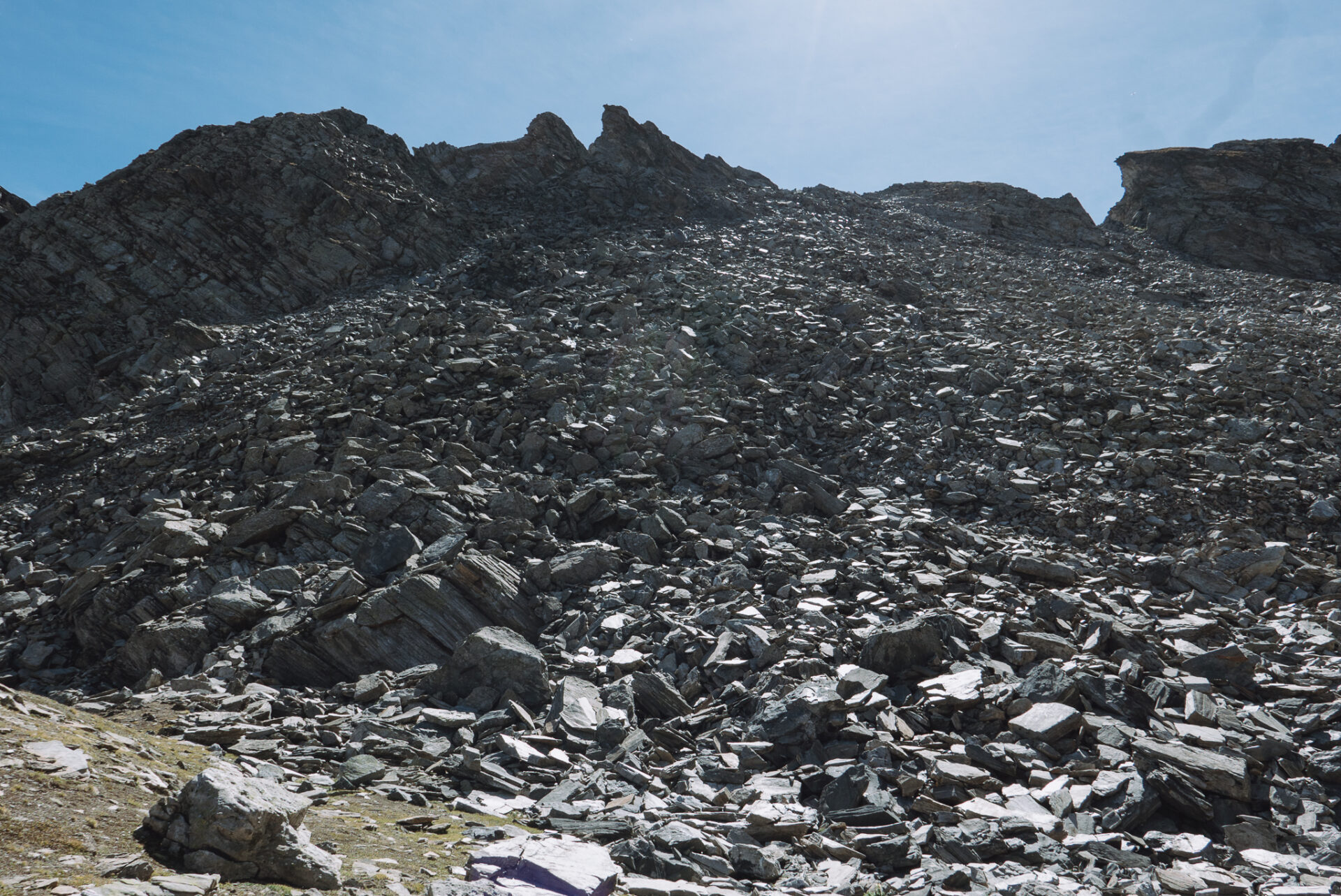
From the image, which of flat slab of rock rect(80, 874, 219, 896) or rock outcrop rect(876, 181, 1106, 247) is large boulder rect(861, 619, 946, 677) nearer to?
flat slab of rock rect(80, 874, 219, 896)

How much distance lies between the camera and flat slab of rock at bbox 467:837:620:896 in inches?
195

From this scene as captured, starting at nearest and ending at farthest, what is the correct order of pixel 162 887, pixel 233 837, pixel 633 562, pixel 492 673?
pixel 162 887 → pixel 233 837 → pixel 492 673 → pixel 633 562

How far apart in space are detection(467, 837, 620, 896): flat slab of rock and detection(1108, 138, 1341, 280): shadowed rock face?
156ft

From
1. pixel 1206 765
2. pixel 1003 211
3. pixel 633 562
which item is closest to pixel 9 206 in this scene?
pixel 633 562

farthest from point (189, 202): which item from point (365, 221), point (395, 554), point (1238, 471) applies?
point (1238, 471)

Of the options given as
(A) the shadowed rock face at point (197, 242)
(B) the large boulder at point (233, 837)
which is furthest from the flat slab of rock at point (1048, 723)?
(A) the shadowed rock face at point (197, 242)

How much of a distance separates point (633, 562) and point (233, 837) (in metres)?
8.74

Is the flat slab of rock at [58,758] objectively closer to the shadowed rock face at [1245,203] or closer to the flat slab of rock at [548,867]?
the flat slab of rock at [548,867]

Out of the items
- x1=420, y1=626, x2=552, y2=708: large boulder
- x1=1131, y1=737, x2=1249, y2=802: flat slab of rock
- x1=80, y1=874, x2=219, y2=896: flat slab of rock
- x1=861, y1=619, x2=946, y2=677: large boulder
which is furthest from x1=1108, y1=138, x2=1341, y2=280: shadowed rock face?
x1=80, y1=874, x2=219, y2=896: flat slab of rock

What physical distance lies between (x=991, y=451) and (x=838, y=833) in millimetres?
12181

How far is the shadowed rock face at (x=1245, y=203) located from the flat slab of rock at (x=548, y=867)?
47.5 m

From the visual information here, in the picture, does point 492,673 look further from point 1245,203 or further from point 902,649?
point 1245,203

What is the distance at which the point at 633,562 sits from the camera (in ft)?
42.6

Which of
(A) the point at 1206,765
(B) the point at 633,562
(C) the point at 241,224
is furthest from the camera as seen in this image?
(C) the point at 241,224
